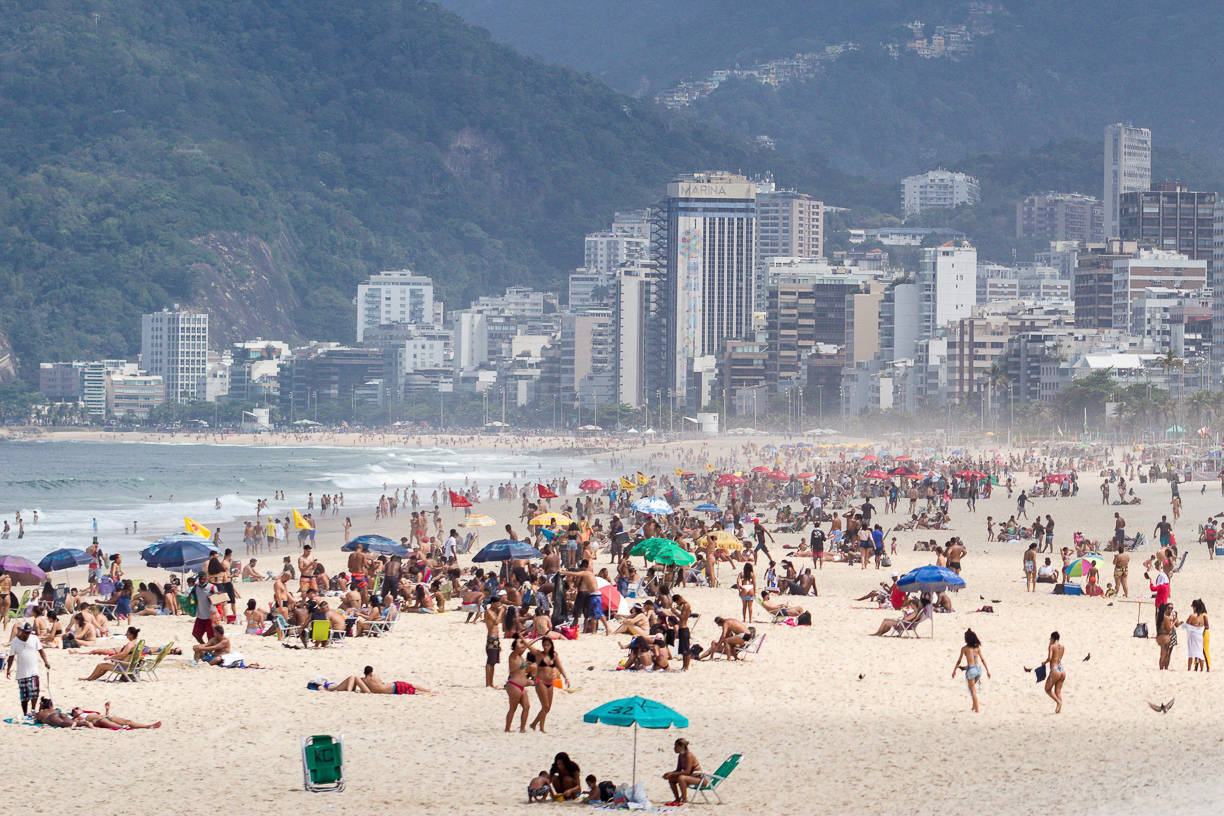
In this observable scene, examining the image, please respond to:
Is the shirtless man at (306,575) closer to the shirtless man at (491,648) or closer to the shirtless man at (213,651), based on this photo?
the shirtless man at (213,651)

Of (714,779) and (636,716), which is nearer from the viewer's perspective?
(636,716)

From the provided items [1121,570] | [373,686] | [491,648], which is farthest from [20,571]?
[1121,570]

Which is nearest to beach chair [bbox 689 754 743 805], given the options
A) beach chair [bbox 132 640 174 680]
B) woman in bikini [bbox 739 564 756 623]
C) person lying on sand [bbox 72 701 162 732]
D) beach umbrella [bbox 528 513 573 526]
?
person lying on sand [bbox 72 701 162 732]

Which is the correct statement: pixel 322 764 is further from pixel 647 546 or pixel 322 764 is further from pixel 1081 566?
pixel 1081 566

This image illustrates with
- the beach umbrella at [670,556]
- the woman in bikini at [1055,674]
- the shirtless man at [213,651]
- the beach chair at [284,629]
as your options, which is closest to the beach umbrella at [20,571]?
the beach chair at [284,629]

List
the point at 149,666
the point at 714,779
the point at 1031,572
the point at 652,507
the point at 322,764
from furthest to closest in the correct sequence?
1. the point at 652,507
2. the point at 1031,572
3. the point at 149,666
4. the point at 322,764
5. the point at 714,779
